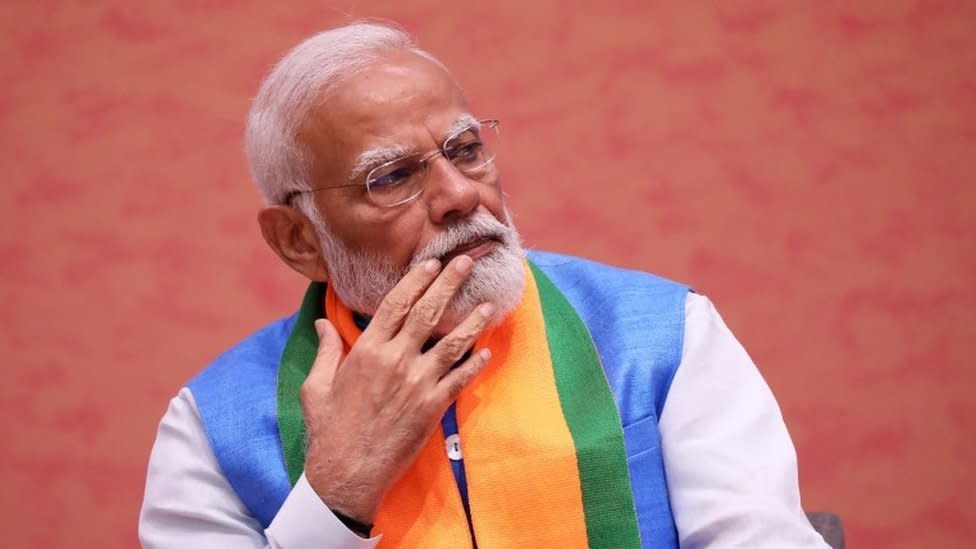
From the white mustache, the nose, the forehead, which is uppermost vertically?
the forehead

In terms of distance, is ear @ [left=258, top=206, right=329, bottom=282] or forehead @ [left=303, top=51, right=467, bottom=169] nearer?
forehead @ [left=303, top=51, right=467, bottom=169]

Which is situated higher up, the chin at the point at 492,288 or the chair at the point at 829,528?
the chin at the point at 492,288

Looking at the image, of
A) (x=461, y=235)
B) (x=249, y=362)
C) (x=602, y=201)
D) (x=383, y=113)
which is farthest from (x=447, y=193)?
(x=602, y=201)

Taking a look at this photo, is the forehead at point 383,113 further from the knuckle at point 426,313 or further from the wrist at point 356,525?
the wrist at point 356,525

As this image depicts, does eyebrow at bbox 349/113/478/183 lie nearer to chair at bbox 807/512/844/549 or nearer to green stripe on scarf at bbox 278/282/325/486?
green stripe on scarf at bbox 278/282/325/486

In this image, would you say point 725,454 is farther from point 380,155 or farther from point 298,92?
point 298,92

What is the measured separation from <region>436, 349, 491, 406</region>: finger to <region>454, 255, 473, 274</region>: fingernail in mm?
133

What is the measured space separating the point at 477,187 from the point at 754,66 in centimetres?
136

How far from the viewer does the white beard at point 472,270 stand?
2.07 metres

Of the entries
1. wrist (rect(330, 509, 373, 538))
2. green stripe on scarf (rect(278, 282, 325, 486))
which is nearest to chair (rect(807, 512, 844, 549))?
wrist (rect(330, 509, 373, 538))

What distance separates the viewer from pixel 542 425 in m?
2.08

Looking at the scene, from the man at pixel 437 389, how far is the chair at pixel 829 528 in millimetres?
409

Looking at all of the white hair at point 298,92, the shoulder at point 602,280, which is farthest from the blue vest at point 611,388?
the white hair at point 298,92

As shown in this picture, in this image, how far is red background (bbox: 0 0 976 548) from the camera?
10.5 ft
